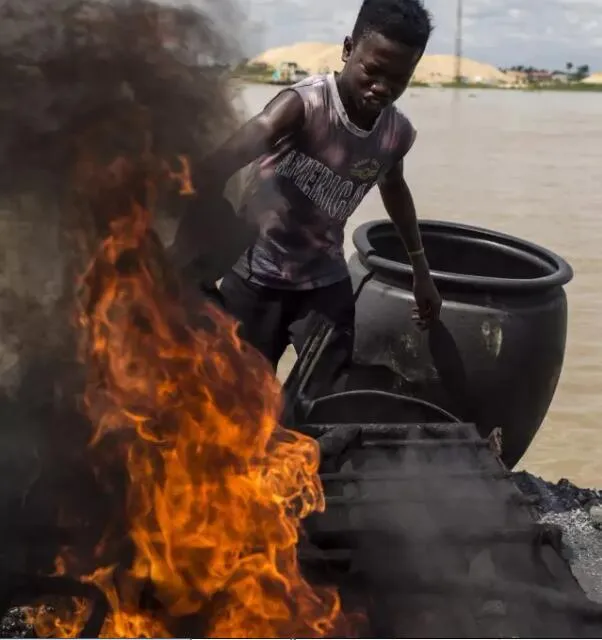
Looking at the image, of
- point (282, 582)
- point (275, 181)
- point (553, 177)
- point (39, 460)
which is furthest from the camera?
point (553, 177)

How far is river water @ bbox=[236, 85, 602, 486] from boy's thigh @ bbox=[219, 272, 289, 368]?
769 millimetres

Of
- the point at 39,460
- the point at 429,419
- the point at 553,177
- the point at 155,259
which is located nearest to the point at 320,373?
the point at 429,419

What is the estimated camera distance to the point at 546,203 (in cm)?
1399

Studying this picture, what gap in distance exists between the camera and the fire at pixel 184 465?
228 cm

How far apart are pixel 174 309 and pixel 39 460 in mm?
677

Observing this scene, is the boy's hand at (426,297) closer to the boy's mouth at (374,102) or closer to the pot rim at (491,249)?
the pot rim at (491,249)

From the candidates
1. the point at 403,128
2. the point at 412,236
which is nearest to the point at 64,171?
the point at 403,128

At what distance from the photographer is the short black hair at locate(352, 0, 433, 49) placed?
8.87 feet

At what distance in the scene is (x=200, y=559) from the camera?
2.38m

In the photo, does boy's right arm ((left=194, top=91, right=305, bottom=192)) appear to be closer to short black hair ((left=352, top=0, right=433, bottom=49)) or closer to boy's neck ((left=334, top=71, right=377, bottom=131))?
boy's neck ((left=334, top=71, right=377, bottom=131))

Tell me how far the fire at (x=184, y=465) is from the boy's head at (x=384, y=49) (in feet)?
2.56

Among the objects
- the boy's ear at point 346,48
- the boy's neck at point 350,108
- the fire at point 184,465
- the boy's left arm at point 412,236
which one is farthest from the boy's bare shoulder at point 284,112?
the boy's left arm at point 412,236

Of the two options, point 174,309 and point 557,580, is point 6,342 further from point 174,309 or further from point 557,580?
point 557,580

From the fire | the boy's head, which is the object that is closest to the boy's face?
the boy's head
